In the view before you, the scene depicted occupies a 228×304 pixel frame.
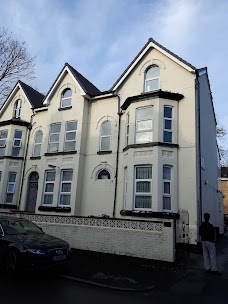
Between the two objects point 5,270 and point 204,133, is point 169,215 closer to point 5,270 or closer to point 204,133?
point 204,133

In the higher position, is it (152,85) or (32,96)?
(32,96)

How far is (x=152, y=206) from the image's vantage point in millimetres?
14219

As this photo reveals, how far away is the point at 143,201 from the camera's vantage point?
14727mm

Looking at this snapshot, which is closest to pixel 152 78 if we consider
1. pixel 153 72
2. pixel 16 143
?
pixel 153 72

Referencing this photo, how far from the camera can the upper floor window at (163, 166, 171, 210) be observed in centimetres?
1445

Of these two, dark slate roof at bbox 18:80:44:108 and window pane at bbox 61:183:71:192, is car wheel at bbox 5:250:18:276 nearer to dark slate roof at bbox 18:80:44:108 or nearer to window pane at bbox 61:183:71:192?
window pane at bbox 61:183:71:192

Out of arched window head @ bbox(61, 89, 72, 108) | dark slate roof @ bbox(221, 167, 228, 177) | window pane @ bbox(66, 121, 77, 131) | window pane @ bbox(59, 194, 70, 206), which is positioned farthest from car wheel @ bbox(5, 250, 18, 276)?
dark slate roof @ bbox(221, 167, 228, 177)

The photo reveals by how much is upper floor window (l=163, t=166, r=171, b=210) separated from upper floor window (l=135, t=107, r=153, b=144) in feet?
6.27

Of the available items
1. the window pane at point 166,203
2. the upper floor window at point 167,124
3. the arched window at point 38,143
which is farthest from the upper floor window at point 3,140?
the window pane at point 166,203

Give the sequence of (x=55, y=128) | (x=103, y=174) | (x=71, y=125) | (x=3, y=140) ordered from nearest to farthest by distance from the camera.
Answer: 1. (x=103, y=174)
2. (x=71, y=125)
3. (x=55, y=128)
4. (x=3, y=140)

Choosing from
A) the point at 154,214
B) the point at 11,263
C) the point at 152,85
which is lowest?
the point at 11,263

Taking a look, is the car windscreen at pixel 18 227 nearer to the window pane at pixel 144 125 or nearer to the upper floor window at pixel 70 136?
the window pane at pixel 144 125

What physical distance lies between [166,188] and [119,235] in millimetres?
4444

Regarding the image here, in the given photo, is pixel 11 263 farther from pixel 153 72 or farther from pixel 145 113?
pixel 153 72
